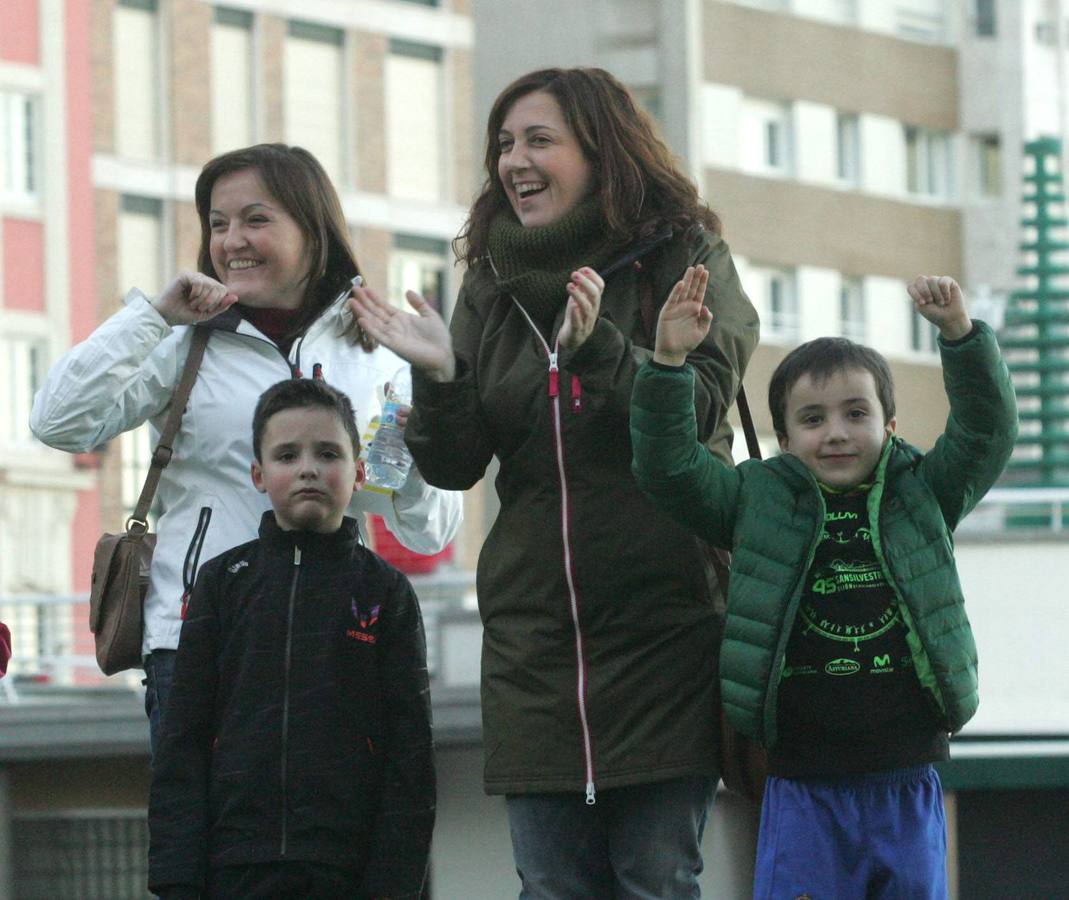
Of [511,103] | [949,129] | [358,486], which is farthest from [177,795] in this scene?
[949,129]

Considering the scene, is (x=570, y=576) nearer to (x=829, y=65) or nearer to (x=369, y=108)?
(x=369, y=108)

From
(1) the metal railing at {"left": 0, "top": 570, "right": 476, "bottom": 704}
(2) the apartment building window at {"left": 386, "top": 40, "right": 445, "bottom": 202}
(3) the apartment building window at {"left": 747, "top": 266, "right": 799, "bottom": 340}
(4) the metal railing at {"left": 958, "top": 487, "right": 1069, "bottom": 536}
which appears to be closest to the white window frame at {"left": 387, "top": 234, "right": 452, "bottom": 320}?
(2) the apartment building window at {"left": 386, "top": 40, "right": 445, "bottom": 202}

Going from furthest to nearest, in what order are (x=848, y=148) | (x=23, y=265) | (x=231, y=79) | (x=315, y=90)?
(x=848, y=148)
(x=315, y=90)
(x=231, y=79)
(x=23, y=265)

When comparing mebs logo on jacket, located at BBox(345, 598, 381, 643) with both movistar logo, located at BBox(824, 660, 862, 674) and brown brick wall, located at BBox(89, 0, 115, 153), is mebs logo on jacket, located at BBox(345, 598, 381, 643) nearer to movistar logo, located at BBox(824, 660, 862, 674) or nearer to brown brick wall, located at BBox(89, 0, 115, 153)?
movistar logo, located at BBox(824, 660, 862, 674)

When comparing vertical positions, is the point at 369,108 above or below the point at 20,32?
below

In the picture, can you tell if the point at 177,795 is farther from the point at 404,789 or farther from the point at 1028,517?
the point at 1028,517

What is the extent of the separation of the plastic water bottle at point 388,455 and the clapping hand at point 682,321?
71cm

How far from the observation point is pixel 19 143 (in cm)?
3494

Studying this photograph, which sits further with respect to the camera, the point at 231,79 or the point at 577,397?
the point at 231,79

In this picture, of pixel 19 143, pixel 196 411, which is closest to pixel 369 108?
pixel 19 143

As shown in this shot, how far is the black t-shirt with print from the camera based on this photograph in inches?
195

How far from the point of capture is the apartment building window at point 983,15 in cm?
4494

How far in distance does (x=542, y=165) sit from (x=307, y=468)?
0.76m

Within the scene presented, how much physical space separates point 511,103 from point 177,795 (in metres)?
1.53
